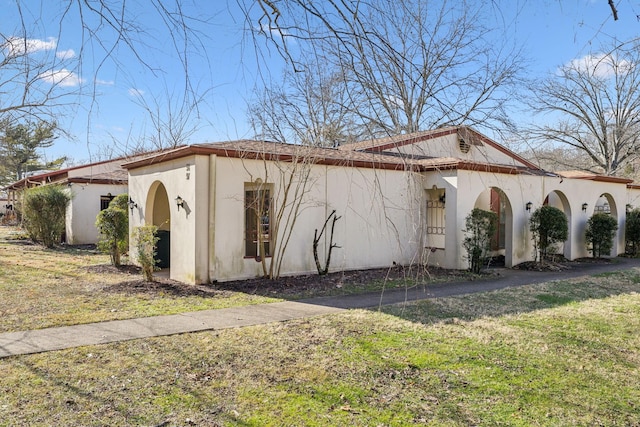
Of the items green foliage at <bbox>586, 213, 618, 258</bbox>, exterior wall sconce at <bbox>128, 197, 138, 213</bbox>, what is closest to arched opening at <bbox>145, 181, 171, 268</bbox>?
exterior wall sconce at <bbox>128, 197, 138, 213</bbox>

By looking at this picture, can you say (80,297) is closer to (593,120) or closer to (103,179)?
(103,179)

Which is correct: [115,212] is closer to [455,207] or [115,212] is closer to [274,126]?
[274,126]

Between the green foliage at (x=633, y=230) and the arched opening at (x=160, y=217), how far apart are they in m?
18.1

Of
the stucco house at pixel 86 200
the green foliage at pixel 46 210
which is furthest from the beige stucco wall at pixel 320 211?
the stucco house at pixel 86 200

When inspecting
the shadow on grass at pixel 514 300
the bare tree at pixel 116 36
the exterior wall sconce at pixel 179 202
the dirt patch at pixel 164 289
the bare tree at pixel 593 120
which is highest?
the bare tree at pixel 593 120

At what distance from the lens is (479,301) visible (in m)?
8.72

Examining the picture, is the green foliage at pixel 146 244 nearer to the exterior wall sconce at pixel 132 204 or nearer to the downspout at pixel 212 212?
the downspout at pixel 212 212

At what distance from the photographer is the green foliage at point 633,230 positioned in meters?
18.2

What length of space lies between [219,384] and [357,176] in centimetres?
876

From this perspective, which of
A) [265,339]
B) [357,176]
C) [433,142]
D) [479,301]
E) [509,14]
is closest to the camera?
[509,14]

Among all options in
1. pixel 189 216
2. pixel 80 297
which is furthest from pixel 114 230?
pixel 80 297

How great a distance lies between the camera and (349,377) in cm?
473

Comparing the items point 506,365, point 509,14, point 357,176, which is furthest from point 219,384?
point 357,176

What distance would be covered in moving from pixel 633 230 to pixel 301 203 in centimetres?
1504
